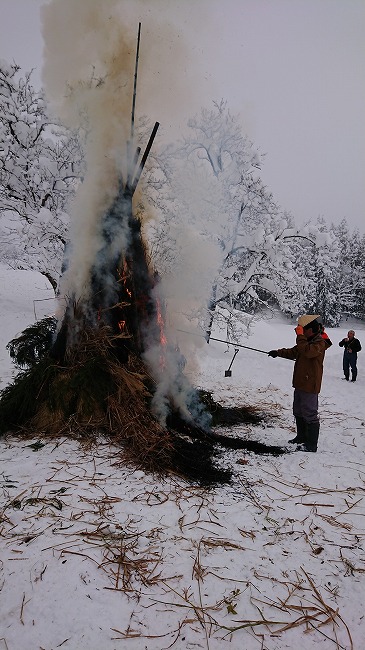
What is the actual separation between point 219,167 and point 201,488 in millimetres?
13960

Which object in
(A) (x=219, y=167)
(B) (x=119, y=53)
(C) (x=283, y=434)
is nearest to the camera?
(B) (x=119, y=53)

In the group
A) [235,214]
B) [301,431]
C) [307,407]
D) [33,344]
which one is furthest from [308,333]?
[235,214]

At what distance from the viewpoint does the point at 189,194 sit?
11180 millimetres

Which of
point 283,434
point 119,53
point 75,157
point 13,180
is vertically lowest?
point 283,434

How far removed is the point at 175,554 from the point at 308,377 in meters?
3.42

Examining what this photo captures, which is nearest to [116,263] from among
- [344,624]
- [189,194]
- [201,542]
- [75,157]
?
[201,542]

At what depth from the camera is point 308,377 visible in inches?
211

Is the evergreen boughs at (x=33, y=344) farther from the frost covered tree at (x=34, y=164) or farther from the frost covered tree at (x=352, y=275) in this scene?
the frost covered tree at (x=352, y=275)

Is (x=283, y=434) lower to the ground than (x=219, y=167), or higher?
lower

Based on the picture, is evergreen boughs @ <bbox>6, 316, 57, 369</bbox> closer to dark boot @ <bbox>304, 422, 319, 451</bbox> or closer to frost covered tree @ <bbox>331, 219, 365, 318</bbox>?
dark boot @ <bbox>304, 422, 319, 451</bbox>

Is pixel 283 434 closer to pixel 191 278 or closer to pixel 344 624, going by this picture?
pixel 191 278

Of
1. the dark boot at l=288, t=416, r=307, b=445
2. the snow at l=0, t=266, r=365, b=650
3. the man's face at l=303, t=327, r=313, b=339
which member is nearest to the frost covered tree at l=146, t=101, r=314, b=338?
the man's face at l=303, t=327, r=313, b=339

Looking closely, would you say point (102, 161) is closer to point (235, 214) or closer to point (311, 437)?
point (311, 437)

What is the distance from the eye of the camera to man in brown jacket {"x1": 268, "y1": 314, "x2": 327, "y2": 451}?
5293 millimetres
